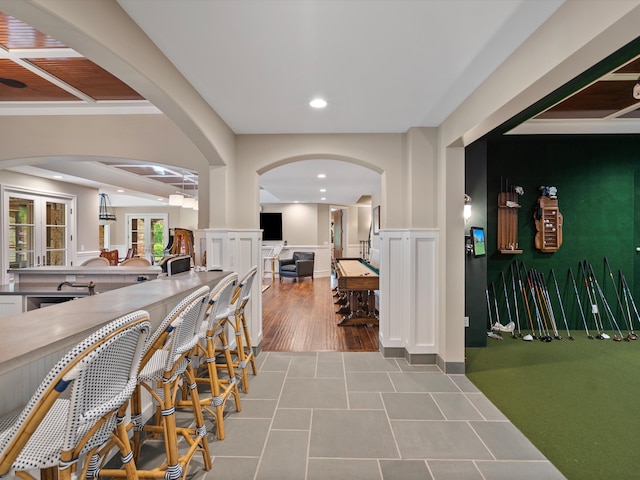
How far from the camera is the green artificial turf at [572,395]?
202cm

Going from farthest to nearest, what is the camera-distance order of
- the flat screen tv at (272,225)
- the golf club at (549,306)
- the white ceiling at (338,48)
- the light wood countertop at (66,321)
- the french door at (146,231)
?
the french door at (146,231) < the flat screen tv at (272,225) < the golf club at (549,306) < the white ceiling at (338,48) < the light wood countertop at (66,321)

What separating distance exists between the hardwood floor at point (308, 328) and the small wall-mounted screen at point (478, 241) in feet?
5.34

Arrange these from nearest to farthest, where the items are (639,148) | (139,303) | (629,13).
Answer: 1. (629,13)
2. (139,303)
3. (639,148)

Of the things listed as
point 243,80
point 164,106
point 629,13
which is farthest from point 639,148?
point 164,106

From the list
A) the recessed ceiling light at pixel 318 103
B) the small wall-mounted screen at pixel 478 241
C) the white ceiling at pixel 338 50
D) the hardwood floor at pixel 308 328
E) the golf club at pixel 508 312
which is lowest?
the hardwood floor at pixel 308 328

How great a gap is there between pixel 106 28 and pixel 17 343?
143cm

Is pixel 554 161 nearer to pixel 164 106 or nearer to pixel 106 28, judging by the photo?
pixel 164 106

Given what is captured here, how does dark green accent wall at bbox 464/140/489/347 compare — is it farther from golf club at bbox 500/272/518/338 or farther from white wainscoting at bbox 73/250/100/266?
white wainscoting at bbox 73/250/100/266

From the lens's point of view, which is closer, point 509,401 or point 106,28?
point 106,28

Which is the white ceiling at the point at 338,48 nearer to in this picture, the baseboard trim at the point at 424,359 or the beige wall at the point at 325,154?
the beige wall at the point at 325,154

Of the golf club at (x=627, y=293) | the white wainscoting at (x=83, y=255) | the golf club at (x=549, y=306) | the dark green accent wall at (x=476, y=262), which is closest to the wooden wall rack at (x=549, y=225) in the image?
the golf club at (x=549, y=306)

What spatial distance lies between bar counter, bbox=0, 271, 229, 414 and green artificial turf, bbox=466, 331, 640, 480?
259cm

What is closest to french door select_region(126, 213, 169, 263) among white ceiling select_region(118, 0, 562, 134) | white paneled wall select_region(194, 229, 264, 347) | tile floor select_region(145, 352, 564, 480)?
white paneled wall select_region(194, 229, 264, 347)

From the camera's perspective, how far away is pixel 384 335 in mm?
3676
